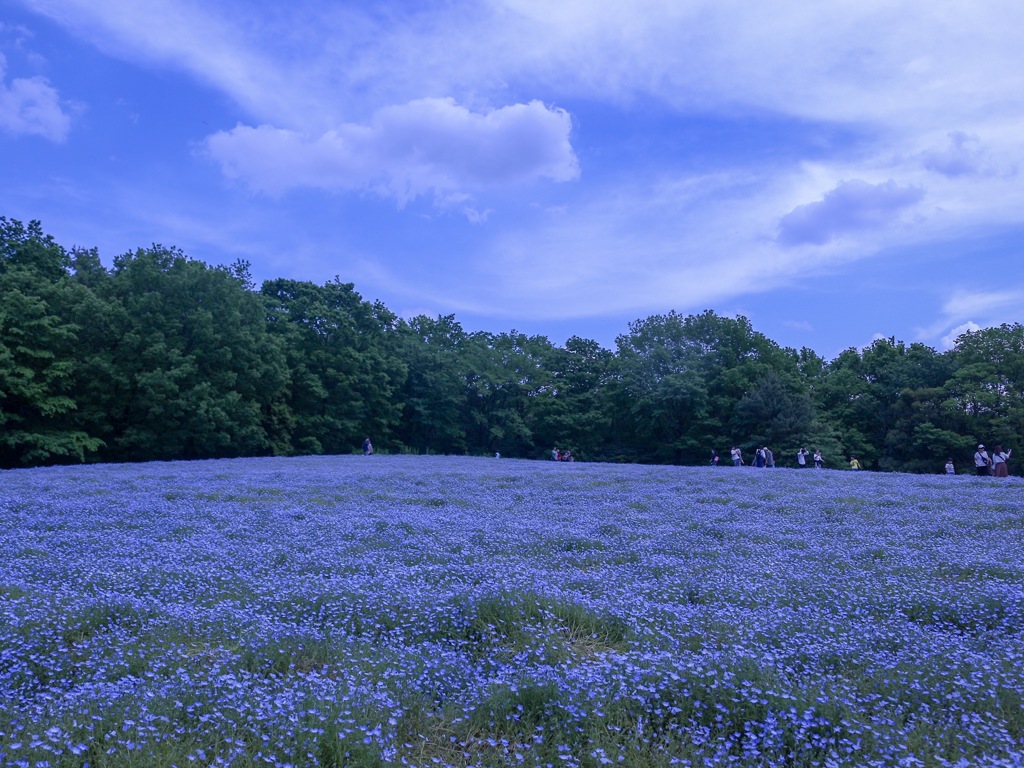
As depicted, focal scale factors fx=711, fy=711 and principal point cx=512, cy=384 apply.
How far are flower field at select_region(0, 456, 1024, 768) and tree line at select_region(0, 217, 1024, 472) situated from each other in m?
33.7

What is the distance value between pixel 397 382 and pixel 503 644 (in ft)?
193

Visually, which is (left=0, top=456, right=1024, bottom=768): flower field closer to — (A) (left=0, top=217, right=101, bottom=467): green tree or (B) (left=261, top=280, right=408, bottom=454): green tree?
(A) (left=0, top=217, right=101, bottom=467): green tree

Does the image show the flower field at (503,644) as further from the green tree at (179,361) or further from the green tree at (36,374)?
the green tree at (179,361)

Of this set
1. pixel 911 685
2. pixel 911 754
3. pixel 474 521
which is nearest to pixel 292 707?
pixel 911 754

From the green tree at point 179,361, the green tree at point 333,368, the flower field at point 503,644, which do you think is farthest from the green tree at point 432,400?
the flower field at point 503,644

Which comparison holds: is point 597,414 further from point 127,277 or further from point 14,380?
point 14,380

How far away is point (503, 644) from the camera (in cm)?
593

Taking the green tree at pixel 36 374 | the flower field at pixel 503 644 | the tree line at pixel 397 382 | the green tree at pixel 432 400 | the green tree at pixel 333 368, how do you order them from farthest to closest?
the green tree at pixel 432 400, the green tree at pixel 333 368, the tree line at pixel 397 382, the green tree at pixel 36 374, the flower field at pixel 503 644

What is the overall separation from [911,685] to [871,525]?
8.74 m

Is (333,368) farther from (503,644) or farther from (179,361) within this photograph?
(503,644)

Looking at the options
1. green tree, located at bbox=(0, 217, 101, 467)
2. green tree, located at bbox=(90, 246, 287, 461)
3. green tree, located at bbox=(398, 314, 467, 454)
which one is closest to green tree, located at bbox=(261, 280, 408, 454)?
green tree, located at bbox=(398, 314, 467, 454)

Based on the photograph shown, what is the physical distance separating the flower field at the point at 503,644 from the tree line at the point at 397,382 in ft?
111

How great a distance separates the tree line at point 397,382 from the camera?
137 ft

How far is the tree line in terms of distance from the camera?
4169 cm
